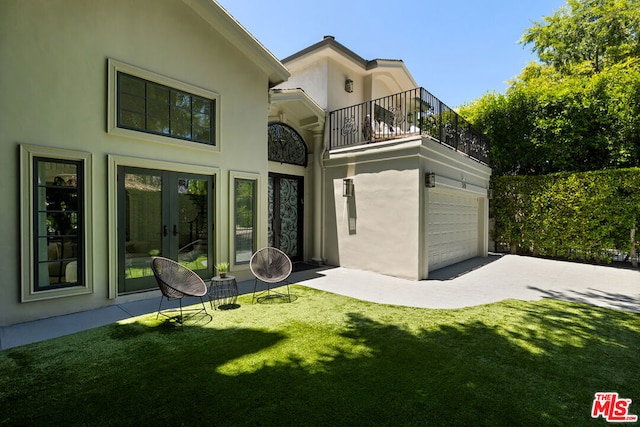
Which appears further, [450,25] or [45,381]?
[450,25]

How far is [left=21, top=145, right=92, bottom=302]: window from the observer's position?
4.80 m

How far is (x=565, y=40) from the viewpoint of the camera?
1872 centimetres

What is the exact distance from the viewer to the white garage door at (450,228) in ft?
30.6

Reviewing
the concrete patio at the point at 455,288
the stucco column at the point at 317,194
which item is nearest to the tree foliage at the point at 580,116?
the concrete patio at the point at 455,288

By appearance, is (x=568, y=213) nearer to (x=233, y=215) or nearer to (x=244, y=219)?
(x=244, y=219)

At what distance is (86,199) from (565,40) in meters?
25.2

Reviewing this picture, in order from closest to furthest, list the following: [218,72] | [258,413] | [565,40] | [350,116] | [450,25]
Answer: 1. [258,413]
2. [218,72]
3. [350,116]
4. [450,25]
5. [565,40]

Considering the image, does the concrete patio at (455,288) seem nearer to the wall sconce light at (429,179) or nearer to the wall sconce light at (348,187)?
the wall sconce light at (348,187)

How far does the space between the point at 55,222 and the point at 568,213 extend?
1447cm

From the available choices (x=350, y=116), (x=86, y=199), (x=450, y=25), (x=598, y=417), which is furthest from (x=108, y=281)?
(x=450, y=25)

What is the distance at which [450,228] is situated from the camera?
10.4 meters

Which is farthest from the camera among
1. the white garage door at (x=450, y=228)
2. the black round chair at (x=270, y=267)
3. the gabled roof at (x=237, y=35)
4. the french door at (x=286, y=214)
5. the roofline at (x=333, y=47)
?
the roofline at (x=333, y=47)

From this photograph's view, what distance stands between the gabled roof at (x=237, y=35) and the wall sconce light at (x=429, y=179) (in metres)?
4.54

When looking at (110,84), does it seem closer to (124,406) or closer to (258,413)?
(124,406)
